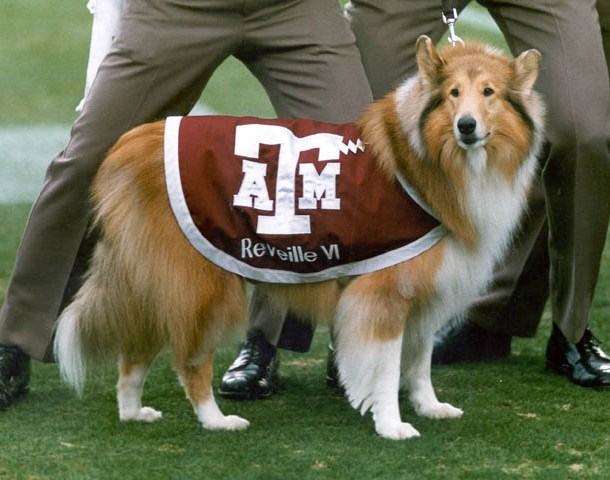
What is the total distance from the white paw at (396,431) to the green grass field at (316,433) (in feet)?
0.13

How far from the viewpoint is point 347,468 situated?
451 centimetres

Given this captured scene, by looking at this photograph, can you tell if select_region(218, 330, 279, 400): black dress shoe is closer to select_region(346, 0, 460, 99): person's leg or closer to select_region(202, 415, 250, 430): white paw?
select_region(202, 415, 250, 430): white paw

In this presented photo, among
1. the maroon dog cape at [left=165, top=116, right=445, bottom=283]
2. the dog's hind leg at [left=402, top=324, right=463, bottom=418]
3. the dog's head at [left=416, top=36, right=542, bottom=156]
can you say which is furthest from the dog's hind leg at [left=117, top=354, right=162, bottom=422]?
the dog's head at [left=416, top=36, right=542, bottom=156]

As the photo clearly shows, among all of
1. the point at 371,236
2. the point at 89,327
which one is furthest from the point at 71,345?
the point at 371,236

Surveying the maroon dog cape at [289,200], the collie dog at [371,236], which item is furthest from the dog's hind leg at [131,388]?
the maroon dog cape at [289,200]

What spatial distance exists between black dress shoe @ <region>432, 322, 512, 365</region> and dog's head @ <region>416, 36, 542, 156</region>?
4.65 feet

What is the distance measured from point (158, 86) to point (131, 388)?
1.14 meters

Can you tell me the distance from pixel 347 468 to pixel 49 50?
33.5ft

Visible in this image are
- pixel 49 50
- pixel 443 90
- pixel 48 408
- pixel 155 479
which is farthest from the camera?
pixel 49 50

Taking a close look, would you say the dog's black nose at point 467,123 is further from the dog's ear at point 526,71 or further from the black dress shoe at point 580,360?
the black dress shoe at point 580,360

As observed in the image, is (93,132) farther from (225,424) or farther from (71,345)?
(225,424)

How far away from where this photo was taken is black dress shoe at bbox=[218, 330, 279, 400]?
17.9 feet

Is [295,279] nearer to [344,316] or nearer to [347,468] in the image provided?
[344,316]

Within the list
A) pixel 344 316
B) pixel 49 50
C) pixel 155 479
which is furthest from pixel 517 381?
pixel 49 50
